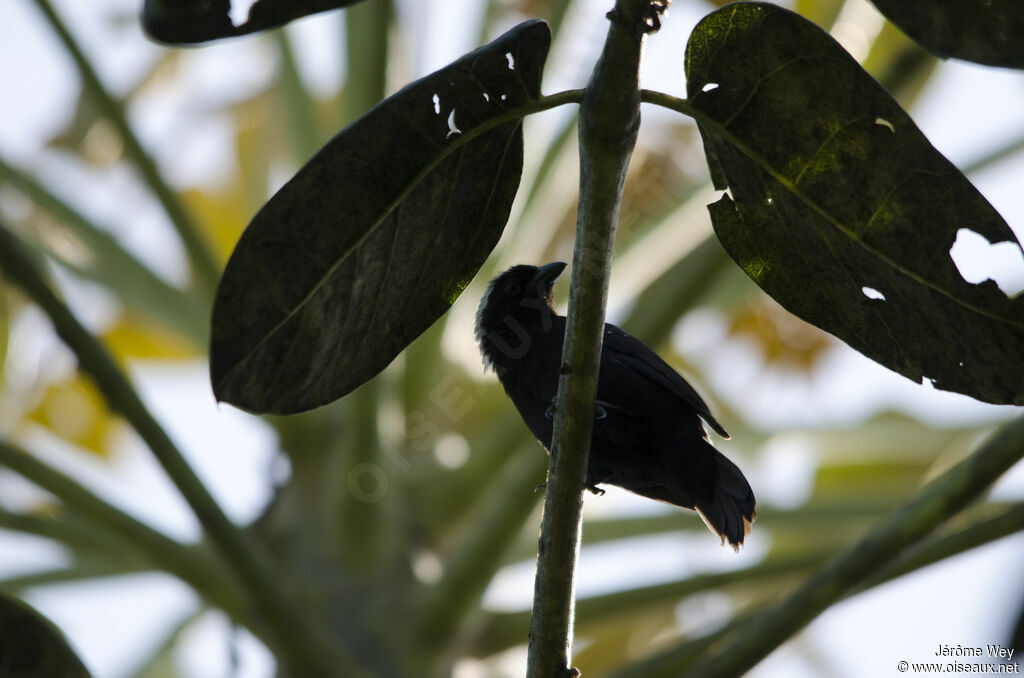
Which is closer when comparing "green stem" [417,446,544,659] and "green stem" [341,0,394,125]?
"green stem" [417,446,544,659]

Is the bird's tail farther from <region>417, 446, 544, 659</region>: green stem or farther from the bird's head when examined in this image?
the bird's head

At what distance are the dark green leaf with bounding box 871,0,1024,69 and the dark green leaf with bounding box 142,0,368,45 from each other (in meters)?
0.77

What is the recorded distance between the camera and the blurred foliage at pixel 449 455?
3.60m

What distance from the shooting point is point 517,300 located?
388 cm

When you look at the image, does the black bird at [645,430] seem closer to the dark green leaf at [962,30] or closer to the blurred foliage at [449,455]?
the blurred foliage at [449,455]

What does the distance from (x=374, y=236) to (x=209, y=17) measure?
0.41 m

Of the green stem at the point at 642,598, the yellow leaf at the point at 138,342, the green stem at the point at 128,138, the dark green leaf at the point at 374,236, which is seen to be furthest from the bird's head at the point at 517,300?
the yellow leaf at the point at 138,342

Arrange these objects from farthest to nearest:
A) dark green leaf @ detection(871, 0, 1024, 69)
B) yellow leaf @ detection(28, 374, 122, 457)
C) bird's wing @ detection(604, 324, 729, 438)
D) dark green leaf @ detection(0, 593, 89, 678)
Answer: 1. yellow leaf @ detection(28, 374, 122, 457)
2. bird's wing @ detection(604, 324, 729, 438)
3. dark green leaf @ detection(0, 593, 89, 678)
4. dark green leaf @ detection(871, 0, 1024, 69)

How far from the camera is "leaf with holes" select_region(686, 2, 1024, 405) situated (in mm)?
1623

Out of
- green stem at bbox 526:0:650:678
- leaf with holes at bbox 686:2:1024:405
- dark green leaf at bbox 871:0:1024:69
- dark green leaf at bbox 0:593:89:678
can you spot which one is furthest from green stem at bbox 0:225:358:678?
dark green leaf at bbox 871:0:1024:69

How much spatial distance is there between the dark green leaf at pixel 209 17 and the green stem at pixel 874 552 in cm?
150

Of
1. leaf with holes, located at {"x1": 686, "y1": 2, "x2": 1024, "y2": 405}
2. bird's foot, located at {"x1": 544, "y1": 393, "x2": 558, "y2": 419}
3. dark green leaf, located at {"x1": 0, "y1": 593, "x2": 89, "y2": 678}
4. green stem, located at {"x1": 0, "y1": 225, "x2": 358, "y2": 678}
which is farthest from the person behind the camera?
bird's foot, located at {"x1": 544, "y1": 393, "x2": 558, "y2": 419}

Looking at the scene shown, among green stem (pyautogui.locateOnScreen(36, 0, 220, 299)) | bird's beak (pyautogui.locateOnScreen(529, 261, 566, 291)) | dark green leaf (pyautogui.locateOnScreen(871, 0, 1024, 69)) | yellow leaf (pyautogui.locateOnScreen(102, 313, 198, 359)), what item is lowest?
dark green leaf (pyautogui.locateOnScreen(871, 0, 1024, 69))

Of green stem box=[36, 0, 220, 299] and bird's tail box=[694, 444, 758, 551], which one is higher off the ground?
green stem box=[36, 0, 220, 299]
